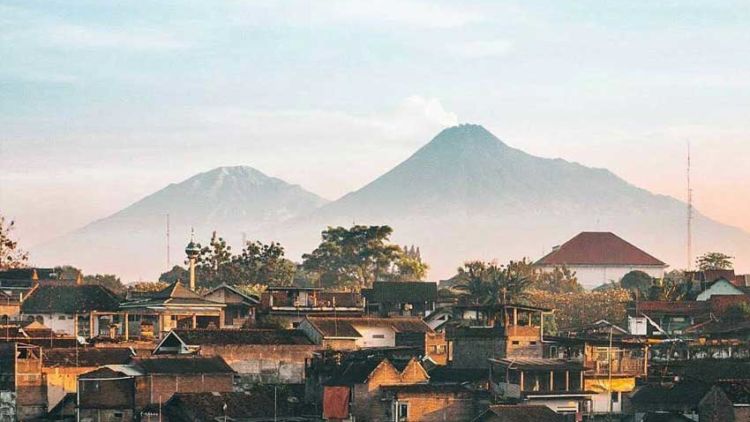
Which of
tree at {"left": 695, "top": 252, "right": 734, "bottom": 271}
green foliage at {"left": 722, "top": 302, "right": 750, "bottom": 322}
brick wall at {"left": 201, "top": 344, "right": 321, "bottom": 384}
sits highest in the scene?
tree at {"left": 695, "top": 252, "right": 734, "bottom": 271}

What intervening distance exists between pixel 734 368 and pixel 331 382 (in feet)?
63.4

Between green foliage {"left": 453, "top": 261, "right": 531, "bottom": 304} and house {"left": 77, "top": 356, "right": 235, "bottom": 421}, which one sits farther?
green foliage {"left": 453, "top": 261, "right": 531, "bottom": 304}

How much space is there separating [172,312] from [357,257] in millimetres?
46112

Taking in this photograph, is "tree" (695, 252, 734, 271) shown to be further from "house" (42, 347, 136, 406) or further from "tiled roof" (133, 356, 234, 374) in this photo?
"tiled roof" (133, 356, 234, 374)

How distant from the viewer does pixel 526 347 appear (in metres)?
77.8

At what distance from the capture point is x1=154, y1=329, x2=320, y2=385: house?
78438mm

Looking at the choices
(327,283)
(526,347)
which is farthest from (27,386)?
(327,283)

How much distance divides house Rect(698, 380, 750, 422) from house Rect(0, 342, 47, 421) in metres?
28.0

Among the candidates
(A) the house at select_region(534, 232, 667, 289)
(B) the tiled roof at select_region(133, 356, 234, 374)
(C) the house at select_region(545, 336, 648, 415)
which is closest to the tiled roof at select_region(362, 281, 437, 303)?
(C) the house at select_region(545, 336, 648, 415)

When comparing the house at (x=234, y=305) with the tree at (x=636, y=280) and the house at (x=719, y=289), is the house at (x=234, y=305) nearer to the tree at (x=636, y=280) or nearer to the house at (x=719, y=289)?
the house at (x=719, y=289)

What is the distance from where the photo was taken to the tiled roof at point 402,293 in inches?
4188

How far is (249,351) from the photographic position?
7894cm

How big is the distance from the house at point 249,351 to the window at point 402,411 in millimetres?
10890

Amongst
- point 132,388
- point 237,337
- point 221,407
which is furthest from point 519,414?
point 237,337
